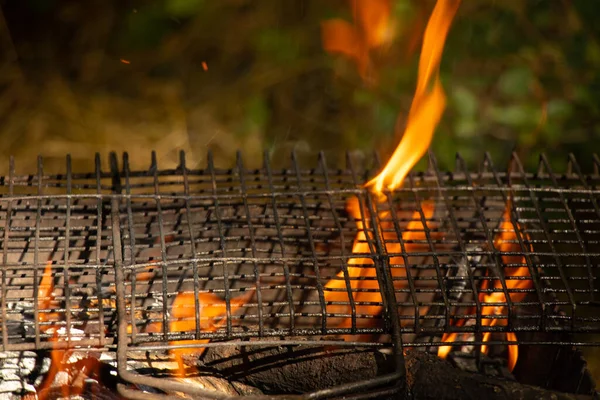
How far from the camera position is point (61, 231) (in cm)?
187

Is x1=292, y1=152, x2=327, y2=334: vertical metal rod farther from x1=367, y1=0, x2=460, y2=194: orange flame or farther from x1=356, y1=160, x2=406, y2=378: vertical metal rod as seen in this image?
x1=367, y1=0, x2=460, y2=194: orange flame

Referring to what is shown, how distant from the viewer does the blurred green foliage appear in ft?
7.41

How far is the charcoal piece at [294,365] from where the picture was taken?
4.75 feet

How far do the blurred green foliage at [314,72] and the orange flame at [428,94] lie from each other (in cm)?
5

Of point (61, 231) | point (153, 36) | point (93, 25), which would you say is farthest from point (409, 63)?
point (61, 231)

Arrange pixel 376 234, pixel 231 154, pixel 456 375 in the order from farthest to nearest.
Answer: pixel 231 154 < pixel 376 234 < pixel 456 375

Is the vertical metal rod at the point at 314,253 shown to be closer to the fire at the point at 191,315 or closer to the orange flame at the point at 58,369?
the fire at the point at 191,315

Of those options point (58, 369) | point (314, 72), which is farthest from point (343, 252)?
point (314, 72)

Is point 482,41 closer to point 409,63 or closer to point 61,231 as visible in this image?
point 409,63

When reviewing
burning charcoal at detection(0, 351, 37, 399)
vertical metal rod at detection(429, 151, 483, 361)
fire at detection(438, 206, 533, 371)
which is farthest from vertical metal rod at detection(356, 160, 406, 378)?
burning charcoal at detection(0, 351, 37, 399)

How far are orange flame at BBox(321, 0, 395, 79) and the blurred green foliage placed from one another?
0.11 ft

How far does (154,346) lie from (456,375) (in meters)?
0.63

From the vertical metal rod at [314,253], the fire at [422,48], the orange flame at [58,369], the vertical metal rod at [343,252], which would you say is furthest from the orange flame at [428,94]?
the orange flame at [58,369]

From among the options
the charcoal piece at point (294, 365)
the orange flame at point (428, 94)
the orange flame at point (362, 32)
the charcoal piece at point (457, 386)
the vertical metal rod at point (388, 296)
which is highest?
the orange flame at point (362, 32)
